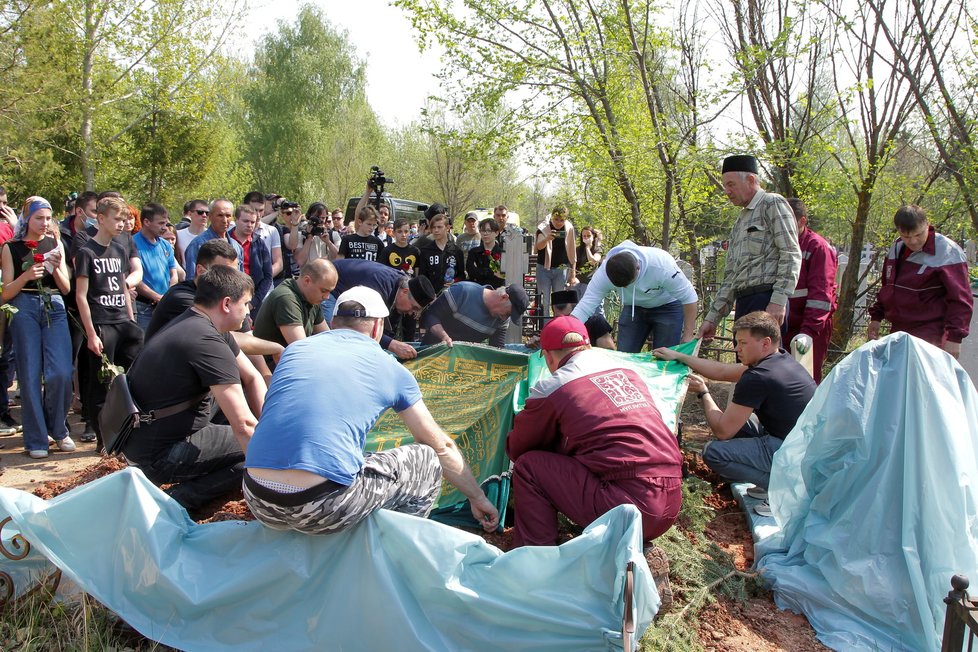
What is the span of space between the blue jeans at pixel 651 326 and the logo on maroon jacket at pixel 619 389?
2.30 metres

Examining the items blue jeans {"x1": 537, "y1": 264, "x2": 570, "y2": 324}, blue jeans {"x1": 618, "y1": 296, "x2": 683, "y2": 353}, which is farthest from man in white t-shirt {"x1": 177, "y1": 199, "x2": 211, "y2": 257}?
blue jeans {"x1": 618, "y1": 296, "x2": 683, "y2": 353}

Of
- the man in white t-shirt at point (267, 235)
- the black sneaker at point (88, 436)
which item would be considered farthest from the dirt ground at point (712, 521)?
the man in white t-shirt at point (267, 235)

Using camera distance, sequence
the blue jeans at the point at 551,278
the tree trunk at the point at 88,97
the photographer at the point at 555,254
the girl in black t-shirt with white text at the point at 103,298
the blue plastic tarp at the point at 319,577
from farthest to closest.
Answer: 1. the tree trunk at the point at 88,97
2. the blue jeans at the point at 551,278
3. the photographer at the point at 555,254
4. the girl in black t-shirt with white text at the point at 103,298
5. the blue plastic tarp at the point at 319,577

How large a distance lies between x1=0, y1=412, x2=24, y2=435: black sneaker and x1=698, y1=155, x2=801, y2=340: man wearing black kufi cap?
5.40 m

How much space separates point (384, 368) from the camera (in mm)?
2986

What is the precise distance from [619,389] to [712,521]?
4.54ft

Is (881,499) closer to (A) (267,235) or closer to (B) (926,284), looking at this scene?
(B) (926,284)

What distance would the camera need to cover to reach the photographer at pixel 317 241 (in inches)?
320

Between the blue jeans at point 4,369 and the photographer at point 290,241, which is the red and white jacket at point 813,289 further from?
the blue jeans at point 4,369

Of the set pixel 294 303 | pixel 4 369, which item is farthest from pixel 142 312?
pixel 294 303

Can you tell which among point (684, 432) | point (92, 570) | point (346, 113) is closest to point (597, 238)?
point (684, 432)

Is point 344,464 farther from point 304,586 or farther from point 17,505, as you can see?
→ point 17,505

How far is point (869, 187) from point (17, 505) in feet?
23.3

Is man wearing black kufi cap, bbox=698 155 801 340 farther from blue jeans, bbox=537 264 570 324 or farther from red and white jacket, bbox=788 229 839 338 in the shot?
blue jeans, bbox=537 264 570 324
